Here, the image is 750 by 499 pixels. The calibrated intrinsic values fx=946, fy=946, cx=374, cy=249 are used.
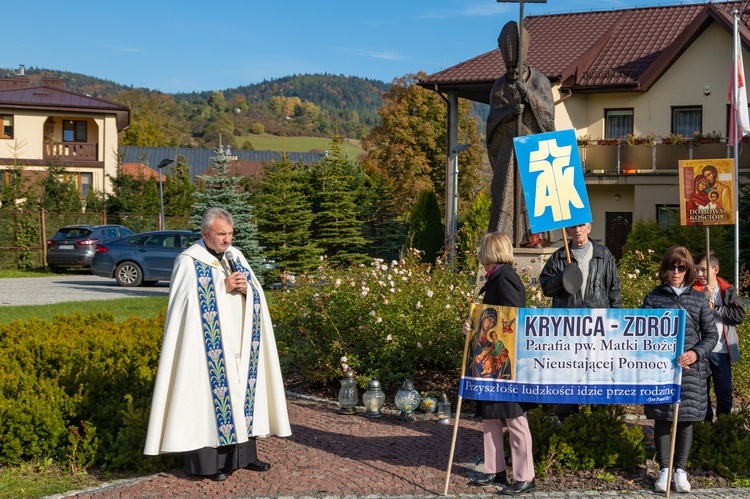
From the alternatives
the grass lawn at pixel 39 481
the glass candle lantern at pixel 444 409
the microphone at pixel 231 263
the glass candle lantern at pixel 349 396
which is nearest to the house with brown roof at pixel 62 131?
the glass candle lantern at pixel 349 396

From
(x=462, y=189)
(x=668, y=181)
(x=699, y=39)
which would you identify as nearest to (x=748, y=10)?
(x=699, y=39)

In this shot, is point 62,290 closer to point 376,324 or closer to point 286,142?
point 376,324

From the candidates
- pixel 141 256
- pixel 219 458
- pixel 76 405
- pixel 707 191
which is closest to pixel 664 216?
pixel 141 256

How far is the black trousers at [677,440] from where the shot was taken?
625cm

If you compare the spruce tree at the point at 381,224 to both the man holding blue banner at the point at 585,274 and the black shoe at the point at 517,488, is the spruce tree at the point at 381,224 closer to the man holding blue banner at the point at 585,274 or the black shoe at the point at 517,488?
the man holding blue banner at the point at 585,274

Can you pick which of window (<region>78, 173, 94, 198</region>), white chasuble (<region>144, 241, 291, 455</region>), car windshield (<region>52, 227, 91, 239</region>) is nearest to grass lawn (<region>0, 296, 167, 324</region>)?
white chasuble (<region>144, 241, 291, 455</region>)

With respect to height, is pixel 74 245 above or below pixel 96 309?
above

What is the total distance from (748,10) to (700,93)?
11.5ft

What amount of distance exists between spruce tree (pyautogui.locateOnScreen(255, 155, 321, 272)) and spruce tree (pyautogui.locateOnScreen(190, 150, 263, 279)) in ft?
5.34

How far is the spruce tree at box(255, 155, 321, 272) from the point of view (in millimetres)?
24703

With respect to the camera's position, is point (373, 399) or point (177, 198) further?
point (177, 198)

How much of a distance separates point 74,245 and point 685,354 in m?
26.1

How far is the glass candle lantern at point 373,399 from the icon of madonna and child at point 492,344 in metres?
2.26

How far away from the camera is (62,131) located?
4847 centimetres
